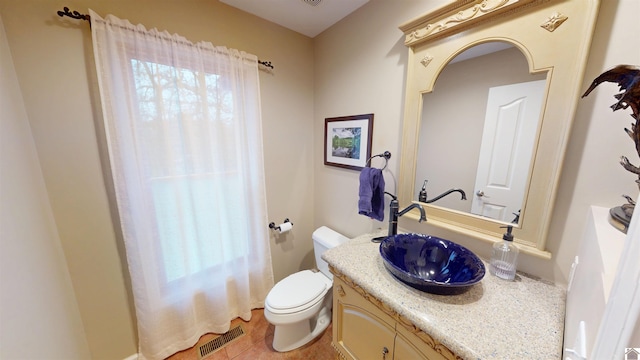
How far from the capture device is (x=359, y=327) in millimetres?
979

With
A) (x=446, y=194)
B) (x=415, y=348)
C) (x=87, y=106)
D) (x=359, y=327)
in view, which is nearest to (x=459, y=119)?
(x=446, y=194)

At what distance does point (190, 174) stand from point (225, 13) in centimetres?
107

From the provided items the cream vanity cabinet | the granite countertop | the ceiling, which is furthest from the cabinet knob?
the ceiling

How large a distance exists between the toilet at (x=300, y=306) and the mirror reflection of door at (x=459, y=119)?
0.85 metres

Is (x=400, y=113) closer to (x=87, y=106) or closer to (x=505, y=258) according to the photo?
(x=505, y=258)

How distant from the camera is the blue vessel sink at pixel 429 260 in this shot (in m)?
0.88

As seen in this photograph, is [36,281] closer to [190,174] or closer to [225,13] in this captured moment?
[190,174]

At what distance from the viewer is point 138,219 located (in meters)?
1.14

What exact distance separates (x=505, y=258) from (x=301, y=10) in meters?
1.84

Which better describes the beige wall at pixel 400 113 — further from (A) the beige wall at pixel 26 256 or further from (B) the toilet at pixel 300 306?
(A) the beige wall at pixel 26 256

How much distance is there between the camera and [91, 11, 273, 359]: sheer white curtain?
1.07 metres

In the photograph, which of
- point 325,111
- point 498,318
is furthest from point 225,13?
point 498,318

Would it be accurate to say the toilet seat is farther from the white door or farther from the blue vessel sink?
the white door

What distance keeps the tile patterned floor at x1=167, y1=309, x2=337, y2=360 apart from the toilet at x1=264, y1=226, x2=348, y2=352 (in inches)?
1.7
